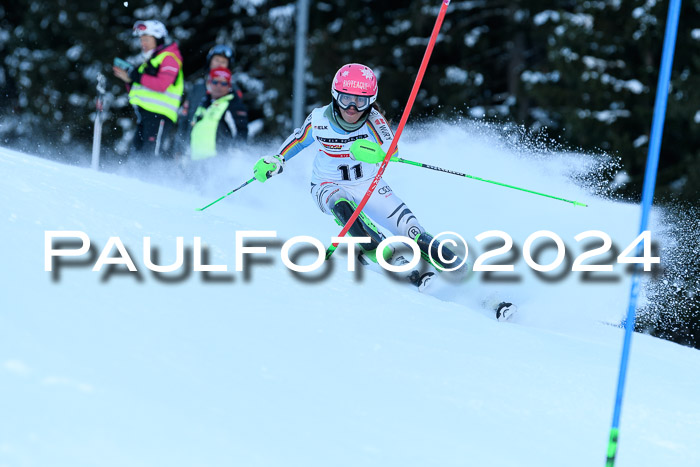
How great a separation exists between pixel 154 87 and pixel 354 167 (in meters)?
3.23

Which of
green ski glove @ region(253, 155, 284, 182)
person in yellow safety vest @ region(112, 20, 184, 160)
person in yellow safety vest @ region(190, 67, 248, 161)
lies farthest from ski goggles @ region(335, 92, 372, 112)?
person in yellow safety vest @ region(190, 67, 248, 161)

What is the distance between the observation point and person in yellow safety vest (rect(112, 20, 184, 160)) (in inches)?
335

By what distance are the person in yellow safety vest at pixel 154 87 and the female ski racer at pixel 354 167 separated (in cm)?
286

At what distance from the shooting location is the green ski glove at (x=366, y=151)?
552 centimetres

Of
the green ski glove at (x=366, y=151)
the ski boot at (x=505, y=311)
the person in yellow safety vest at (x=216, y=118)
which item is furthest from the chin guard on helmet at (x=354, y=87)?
the person in yellow safety vest at (x=216, y=118)

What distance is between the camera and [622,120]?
1453 cm

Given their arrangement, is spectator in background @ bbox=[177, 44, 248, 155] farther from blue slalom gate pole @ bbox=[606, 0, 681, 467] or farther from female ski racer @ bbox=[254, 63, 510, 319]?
blue slalom gate pole @ bbox=[606, 0, 681, 467]

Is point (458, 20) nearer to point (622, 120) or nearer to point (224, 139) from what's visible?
point (622, 120)

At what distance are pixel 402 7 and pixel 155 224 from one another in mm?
15576

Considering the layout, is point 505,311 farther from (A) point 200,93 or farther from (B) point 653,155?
(A) point 200,93

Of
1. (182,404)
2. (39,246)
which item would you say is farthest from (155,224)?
(182,404)

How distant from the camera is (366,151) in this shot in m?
5.52

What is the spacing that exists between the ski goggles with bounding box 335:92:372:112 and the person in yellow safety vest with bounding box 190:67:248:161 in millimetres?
3400

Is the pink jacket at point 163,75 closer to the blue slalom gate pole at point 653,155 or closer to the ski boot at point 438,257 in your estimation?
the ski boot at point 438,257
